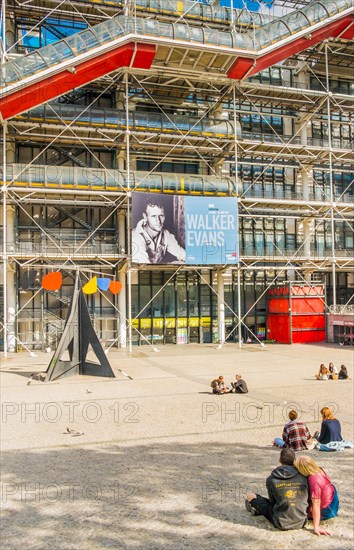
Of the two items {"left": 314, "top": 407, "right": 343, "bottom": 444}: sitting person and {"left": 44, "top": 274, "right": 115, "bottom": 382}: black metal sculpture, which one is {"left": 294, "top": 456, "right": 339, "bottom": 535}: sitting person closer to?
{"left": 314, "top": 407, "right": 343, "bottom": 444}: sitting person

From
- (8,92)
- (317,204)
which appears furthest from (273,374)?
(8,92)

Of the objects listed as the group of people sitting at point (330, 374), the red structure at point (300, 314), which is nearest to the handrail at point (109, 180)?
the red structure at point (300, 314)

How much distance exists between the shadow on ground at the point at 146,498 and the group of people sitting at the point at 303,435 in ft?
1.10

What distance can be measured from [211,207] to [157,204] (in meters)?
3.15

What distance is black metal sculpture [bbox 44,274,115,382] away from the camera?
18.0 meters

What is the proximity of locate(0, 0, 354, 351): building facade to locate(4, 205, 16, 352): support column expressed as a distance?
79mm

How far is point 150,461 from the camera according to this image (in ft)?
28.6

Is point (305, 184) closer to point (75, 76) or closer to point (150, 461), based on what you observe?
point (75, 76)

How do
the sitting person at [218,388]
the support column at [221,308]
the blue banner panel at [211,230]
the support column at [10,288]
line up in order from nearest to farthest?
the sitting person at [218,388], the support column at [10,288], the blue banner panel at [211,230], the support column at [221,308]

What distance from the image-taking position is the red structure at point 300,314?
31.0m

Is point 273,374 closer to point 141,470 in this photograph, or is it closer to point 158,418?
point 158,418

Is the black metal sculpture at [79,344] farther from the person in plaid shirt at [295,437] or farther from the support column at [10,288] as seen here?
the support column at [10,288]

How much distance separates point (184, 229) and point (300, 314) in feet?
29.4

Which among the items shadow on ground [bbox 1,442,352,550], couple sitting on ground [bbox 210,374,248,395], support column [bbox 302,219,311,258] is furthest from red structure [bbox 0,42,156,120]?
shadow on ground [bbox 1,442,352,550]
